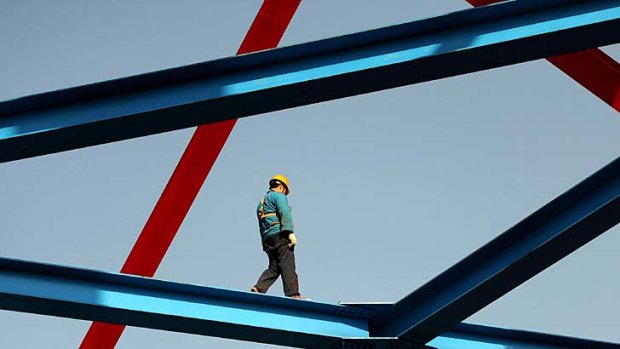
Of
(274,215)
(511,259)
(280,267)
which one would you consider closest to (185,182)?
(274,215)

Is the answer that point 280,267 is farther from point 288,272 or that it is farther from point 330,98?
point 330,98

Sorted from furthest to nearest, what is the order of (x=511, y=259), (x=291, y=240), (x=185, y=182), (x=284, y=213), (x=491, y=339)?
(x=284, y=213), (x=291, y=240), (x=185, y=182), (x=491, y=339), (x=511, y=259)

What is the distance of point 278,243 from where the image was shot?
47.5 feet

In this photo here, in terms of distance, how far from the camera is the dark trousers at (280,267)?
14.2 metres

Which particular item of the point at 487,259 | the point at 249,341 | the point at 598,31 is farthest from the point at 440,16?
the point at 249,341

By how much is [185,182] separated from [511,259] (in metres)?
4.71

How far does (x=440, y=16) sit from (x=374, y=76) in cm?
74

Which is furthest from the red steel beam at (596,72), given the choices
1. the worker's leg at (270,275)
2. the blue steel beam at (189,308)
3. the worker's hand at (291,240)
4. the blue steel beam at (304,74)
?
the blue steel beam at (304,74)

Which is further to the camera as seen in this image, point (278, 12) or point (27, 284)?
point (278, 12)

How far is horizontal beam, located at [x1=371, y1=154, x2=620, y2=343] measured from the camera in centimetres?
1039

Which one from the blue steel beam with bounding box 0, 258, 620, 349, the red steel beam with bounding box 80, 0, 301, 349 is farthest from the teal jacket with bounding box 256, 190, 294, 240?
the blue steel beam with bounding box 0, 258, 620, 349

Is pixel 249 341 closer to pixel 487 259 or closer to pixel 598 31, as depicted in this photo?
pixel 487 259

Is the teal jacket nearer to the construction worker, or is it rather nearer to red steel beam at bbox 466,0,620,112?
the construction worker

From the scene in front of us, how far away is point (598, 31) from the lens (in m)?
8.64
